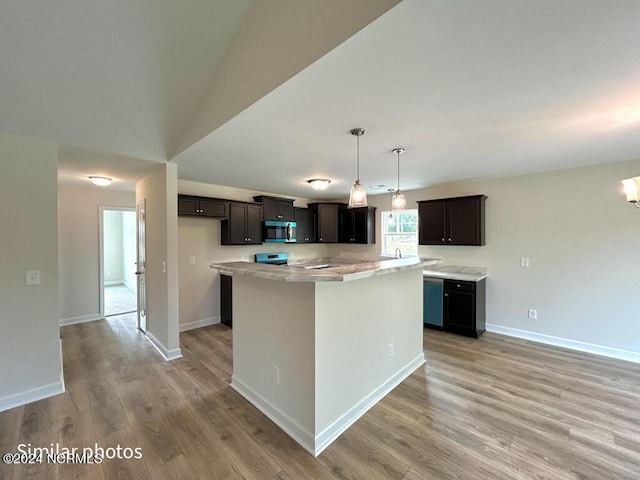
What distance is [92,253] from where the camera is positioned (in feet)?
16.2

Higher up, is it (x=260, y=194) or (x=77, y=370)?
(x=260, y=194)

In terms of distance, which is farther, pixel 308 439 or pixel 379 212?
pixel 379 212

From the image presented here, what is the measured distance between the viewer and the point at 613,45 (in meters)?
1.31

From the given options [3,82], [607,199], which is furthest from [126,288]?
[607,199]

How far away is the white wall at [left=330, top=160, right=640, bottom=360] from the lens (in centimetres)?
337

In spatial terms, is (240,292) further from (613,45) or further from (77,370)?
(613,45)

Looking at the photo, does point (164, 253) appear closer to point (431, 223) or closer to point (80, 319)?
point (80, 319)

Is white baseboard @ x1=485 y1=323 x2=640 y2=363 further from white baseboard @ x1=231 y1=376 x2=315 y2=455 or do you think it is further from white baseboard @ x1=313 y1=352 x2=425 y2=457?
white baseboard @ x1=231 y1=376 x2=315 y2=455

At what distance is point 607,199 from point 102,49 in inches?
221

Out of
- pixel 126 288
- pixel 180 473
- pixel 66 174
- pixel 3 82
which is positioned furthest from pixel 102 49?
pixel 126 288

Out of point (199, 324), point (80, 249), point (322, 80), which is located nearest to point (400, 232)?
point (199, 324)

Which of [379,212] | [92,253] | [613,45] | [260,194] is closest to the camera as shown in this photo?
[613,45]

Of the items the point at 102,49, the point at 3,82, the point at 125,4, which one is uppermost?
the point at 125,4

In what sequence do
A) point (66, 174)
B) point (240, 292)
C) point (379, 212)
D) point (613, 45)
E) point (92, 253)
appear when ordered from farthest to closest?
point (379, 212)
point (92, 253)
point (66, 174)
point (240, 292)
point (613, 45)
